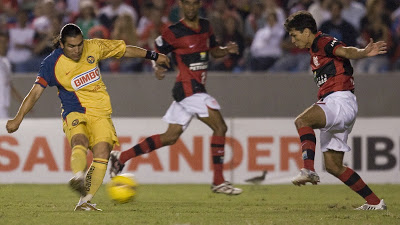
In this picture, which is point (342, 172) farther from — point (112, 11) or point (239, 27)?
point (112, 11)

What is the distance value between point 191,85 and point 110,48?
2.14 metres

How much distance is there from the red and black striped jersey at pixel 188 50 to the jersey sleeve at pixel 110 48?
188 cm

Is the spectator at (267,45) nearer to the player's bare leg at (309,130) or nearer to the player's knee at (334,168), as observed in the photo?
the player's knee at (334,168)

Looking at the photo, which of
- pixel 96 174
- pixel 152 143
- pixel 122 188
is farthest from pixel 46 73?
pixel 152 143

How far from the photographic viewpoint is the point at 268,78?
15.2m

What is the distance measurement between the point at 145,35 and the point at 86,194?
284 inches

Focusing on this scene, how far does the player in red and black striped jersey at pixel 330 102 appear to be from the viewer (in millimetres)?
8992

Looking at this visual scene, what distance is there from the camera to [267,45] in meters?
15.6

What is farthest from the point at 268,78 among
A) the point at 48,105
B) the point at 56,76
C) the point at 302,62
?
the point at 56,76

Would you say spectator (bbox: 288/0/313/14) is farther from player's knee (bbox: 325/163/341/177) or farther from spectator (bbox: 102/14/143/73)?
player's knee (bbox: 325/163/341/177)

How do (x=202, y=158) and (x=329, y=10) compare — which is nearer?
(x=202, y=158)

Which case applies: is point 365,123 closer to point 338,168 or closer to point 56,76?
point 338,168

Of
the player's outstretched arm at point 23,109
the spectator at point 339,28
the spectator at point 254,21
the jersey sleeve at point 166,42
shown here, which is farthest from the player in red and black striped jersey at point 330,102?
the spectator at point 254,21

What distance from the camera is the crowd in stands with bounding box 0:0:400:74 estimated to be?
15.4 m
